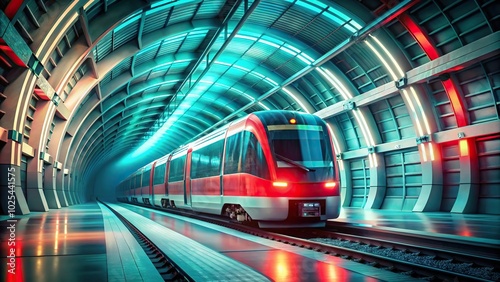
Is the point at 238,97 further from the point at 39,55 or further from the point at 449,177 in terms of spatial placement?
the point at 39,55

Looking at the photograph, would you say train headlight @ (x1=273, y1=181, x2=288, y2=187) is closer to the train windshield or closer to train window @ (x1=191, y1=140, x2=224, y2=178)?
the train windshield

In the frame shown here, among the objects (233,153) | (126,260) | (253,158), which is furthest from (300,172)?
(126,260)

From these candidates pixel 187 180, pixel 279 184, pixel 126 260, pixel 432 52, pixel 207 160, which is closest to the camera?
pixel 126 260

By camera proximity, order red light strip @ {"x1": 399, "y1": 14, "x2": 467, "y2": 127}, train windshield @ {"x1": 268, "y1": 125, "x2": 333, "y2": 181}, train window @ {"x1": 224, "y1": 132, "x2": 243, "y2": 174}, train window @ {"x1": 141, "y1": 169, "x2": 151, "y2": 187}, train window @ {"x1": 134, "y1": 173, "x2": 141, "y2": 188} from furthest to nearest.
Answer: train window @ {"x1": 134, "y1": 173, "x2": 141, "y2": 188} → train window @ {"x1": 141, "y1": 169, "x2": 151, "y2": 187} → red light strip @ {"x1": 399, "y1": 14, "x2": 467, "y2": 127} → train window @ {"x1": 224, "y1": 132, "x2": 243, "y2": 174} → train windshield @ {"x1": 268, "y1": 125, "x2": 333, "y2": 181}

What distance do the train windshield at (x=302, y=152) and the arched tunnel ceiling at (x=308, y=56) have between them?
5348 millimetres

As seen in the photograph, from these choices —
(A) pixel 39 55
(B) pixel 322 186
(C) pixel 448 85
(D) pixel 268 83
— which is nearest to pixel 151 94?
(D) pixel 268 83

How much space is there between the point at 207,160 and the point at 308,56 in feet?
36.8

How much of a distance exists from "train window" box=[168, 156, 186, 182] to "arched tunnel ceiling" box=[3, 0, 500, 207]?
5080 mm

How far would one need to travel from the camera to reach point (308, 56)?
24.4 metres

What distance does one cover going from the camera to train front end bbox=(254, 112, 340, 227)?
11.2m

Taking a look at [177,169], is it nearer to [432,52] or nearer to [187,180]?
[187,180]

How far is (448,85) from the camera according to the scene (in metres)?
17.5

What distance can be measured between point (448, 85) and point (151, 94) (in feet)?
76.4

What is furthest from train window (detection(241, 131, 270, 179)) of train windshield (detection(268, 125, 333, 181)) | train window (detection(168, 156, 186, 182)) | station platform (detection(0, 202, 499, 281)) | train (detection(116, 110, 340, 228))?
train window (detection(168, 156, 186, 182))
